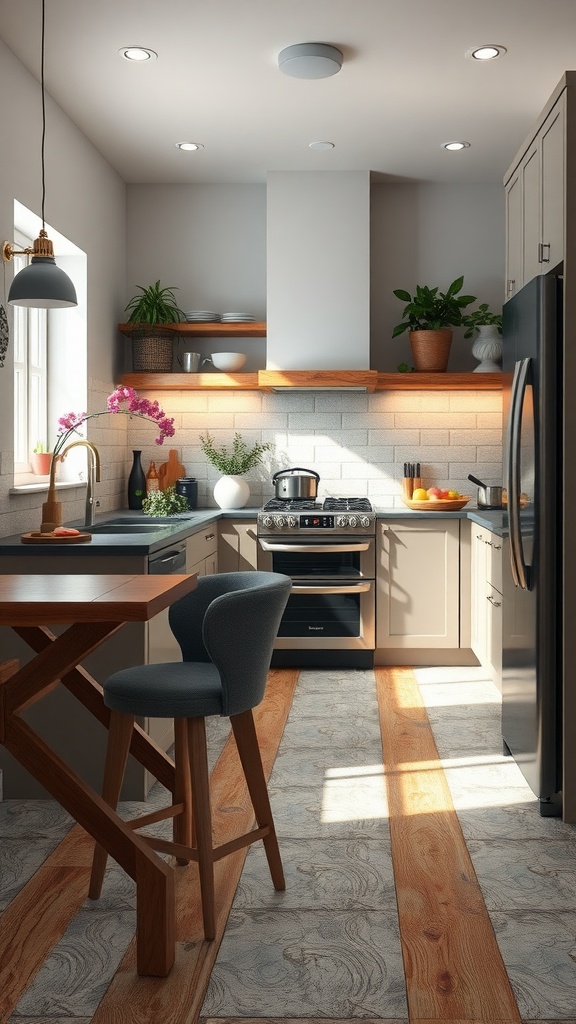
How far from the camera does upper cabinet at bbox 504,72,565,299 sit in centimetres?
297

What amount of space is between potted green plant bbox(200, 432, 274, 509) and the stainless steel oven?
374 millimetres

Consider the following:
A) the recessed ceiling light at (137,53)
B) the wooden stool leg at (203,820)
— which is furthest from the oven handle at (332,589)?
the wooden stool leg at (203,820)

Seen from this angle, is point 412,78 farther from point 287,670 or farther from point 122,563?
point 287,670

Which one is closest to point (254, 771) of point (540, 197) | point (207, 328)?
point (540, 197)

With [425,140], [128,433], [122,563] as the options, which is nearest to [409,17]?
[425,140]

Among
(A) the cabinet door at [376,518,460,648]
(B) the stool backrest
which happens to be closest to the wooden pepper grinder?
(A) the cabinet door at [376,518,460,648]

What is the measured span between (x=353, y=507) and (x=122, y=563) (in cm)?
236

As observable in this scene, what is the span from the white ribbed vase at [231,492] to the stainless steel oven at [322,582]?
359 millimetres

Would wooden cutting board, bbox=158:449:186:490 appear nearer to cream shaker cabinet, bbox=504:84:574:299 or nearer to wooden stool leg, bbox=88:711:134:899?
cream shaker cabinet, bbox=504:84:574:299

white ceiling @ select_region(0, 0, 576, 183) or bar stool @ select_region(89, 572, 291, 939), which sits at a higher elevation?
white ceiling @ select_region(0, 0, 576, 183)

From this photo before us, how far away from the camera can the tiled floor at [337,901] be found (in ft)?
6.76

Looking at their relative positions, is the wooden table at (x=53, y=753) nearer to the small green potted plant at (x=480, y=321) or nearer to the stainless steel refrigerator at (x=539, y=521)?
the stainless steel refrigerator at (x=539, y=521)

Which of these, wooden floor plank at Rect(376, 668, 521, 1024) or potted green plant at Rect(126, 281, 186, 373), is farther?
potted green plant at Rect(126, 281, 186, 373)

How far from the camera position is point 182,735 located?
260 centimetres
